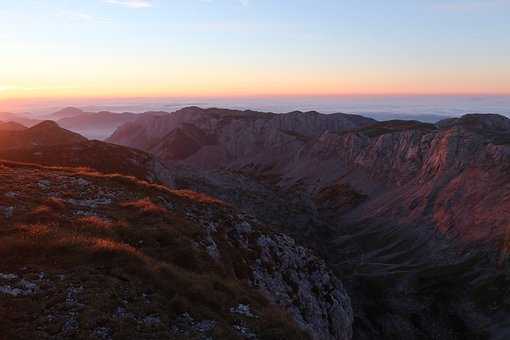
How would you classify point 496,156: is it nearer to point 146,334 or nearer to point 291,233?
point 291,233

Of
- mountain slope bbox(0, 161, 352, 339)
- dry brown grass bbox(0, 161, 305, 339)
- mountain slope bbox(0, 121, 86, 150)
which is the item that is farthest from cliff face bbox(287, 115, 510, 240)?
dry brown grass bbox(0, 161, 305, 339)

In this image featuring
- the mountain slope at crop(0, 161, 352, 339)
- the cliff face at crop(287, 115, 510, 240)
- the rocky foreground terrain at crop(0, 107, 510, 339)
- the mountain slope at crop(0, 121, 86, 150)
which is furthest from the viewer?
the mountain slope at crop(0, 121, 86, 150)

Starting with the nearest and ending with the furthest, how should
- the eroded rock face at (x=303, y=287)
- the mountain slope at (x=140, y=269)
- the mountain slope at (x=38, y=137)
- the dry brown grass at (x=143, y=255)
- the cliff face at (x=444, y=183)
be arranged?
1. the mountain slope at (x=140, y=269)
2. the dry brown grass at (x=143, y=255)
3. the eroded rock face at (x=303, y=287)
4. the cliff face at (x=444, y=183)
5. the mountain slope at (x=38, y=137)

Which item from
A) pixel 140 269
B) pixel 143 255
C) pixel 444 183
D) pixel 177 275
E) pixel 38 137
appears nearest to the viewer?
pixel 140 269

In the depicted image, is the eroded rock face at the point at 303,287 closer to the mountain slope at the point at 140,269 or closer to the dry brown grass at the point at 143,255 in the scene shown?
the mountain slope at the point at 140,269

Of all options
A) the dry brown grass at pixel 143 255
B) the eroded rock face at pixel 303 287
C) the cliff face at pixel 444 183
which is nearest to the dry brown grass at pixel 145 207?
the dry brown grass at pixel 143 255

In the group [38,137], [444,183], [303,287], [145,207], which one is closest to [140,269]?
[145,207]

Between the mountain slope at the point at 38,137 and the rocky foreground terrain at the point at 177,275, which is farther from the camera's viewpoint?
the mountain slope at the point at 38,137

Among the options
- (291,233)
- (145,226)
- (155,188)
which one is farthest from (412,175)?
(145,226)

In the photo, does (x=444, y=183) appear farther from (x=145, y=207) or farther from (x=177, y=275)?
(x=177, y=275)

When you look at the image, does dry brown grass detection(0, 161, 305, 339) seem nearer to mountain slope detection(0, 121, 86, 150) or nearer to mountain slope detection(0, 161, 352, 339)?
mountain slope detection(0, 161, 352, 339)

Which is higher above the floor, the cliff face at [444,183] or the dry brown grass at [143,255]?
the dry brown grass at [143,255]

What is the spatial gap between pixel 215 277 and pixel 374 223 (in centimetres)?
13468

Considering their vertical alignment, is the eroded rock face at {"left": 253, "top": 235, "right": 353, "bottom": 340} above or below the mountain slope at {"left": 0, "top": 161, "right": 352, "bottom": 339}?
below
